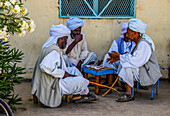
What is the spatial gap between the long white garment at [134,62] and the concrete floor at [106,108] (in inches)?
19.2

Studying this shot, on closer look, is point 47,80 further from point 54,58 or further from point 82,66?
point 82,66

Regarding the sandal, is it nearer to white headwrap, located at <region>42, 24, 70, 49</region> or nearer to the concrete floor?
the concrete floor

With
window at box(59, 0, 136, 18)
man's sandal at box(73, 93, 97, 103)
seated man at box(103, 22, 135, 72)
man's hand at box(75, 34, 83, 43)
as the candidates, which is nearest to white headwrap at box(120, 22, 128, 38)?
seated man at box(103, 22, 135, 72)

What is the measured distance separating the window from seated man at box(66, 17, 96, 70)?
0.63 metres

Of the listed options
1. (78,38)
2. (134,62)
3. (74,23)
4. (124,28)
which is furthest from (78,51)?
(134,62)

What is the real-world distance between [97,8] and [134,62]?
2.20 meters

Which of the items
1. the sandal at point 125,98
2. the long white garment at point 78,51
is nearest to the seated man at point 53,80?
the sandal at point 125,98

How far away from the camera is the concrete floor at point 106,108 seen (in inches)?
185

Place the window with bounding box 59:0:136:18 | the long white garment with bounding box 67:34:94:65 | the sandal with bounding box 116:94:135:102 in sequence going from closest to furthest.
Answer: the sandal with bounding box 116:94:135:102 < the long white garment with bounding box 67:34:94:65 < the window with bounding box 59:0:136:18

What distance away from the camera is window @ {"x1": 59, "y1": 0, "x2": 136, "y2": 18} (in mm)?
7031

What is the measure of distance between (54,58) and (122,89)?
7.05ft

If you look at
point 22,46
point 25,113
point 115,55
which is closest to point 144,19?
point 115,55

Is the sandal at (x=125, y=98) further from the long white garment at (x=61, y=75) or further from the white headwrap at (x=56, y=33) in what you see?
the white headwrap at (x=56, y=33)

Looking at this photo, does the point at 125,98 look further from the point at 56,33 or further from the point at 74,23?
the point at 74,23
